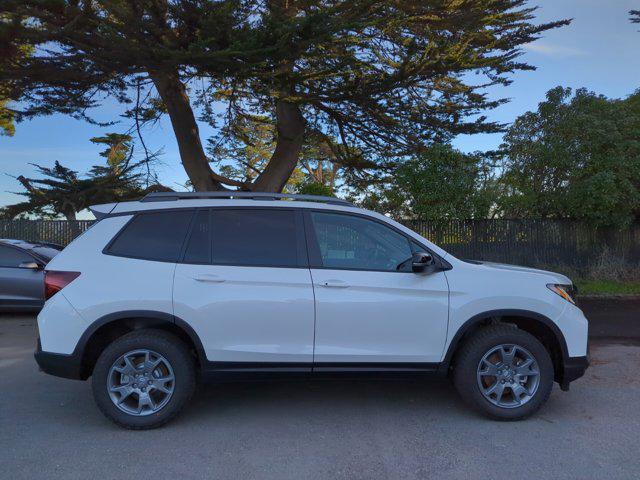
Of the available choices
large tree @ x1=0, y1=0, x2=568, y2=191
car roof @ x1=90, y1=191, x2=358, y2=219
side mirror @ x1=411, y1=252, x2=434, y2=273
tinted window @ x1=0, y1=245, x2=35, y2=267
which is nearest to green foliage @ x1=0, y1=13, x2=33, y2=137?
large tree @ x1=0, y1=0, x2=568, y2=191

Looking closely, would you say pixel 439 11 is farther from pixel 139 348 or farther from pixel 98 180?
pixel 98 180

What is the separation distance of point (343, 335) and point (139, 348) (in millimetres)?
1666

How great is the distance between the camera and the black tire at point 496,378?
4.61 metres

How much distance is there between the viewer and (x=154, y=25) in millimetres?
9352

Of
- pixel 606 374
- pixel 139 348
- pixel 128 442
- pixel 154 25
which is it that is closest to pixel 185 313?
pixel 139 348

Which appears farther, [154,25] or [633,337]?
[154,25]

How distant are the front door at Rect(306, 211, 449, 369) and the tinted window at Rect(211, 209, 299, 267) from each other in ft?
0.92

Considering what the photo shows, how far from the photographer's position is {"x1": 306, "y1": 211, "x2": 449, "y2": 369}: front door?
4.50 meters

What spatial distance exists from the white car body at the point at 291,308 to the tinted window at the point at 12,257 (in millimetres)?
5480

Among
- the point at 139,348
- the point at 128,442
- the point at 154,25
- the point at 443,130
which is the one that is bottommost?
the point at 128,442

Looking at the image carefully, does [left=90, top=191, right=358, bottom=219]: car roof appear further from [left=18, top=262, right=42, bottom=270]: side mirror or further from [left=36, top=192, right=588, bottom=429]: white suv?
[left=18, top=262, right=42, bottom=270]: side mirror

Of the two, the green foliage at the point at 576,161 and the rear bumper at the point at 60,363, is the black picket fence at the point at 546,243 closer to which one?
the green foliage at the point at 576,161

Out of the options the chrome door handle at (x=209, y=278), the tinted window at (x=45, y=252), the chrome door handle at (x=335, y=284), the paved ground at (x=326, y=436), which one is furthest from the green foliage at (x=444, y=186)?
the chrome door handle at (x=209, y=278)

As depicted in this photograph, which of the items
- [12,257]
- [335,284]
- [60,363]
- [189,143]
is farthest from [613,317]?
[189,143]
